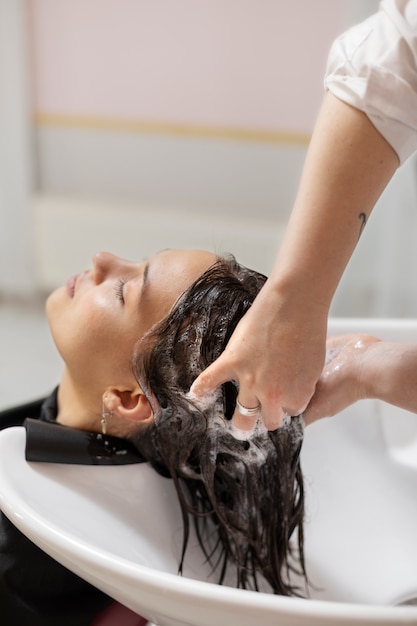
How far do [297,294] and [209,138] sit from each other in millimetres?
2038

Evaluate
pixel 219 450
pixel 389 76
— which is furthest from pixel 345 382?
pixel 389 76

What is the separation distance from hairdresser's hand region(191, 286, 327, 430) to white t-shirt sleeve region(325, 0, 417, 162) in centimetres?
21

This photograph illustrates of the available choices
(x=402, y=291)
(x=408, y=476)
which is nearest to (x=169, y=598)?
(x=408, y=476)

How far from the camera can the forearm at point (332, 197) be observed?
2.51 ft

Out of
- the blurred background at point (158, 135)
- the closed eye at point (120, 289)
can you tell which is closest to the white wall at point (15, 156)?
the blurred background at point (158, 135)

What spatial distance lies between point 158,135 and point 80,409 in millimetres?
1841

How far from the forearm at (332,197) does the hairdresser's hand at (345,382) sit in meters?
0.28

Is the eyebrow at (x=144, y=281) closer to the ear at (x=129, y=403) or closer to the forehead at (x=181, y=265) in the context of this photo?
the forehead at (x=181, y=265)

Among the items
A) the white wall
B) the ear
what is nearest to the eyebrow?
the ear

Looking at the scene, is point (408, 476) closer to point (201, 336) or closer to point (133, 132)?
point (201, 336)

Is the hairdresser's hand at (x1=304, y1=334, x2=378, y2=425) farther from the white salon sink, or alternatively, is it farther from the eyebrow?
the eyebrow

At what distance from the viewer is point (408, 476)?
1.19 metres

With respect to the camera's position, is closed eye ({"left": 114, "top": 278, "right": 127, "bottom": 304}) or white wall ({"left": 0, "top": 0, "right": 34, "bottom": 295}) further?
white wall ({"left": 0, "top": 0, "right": 34, "bottom": 295})

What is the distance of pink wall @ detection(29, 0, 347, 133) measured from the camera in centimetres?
251
